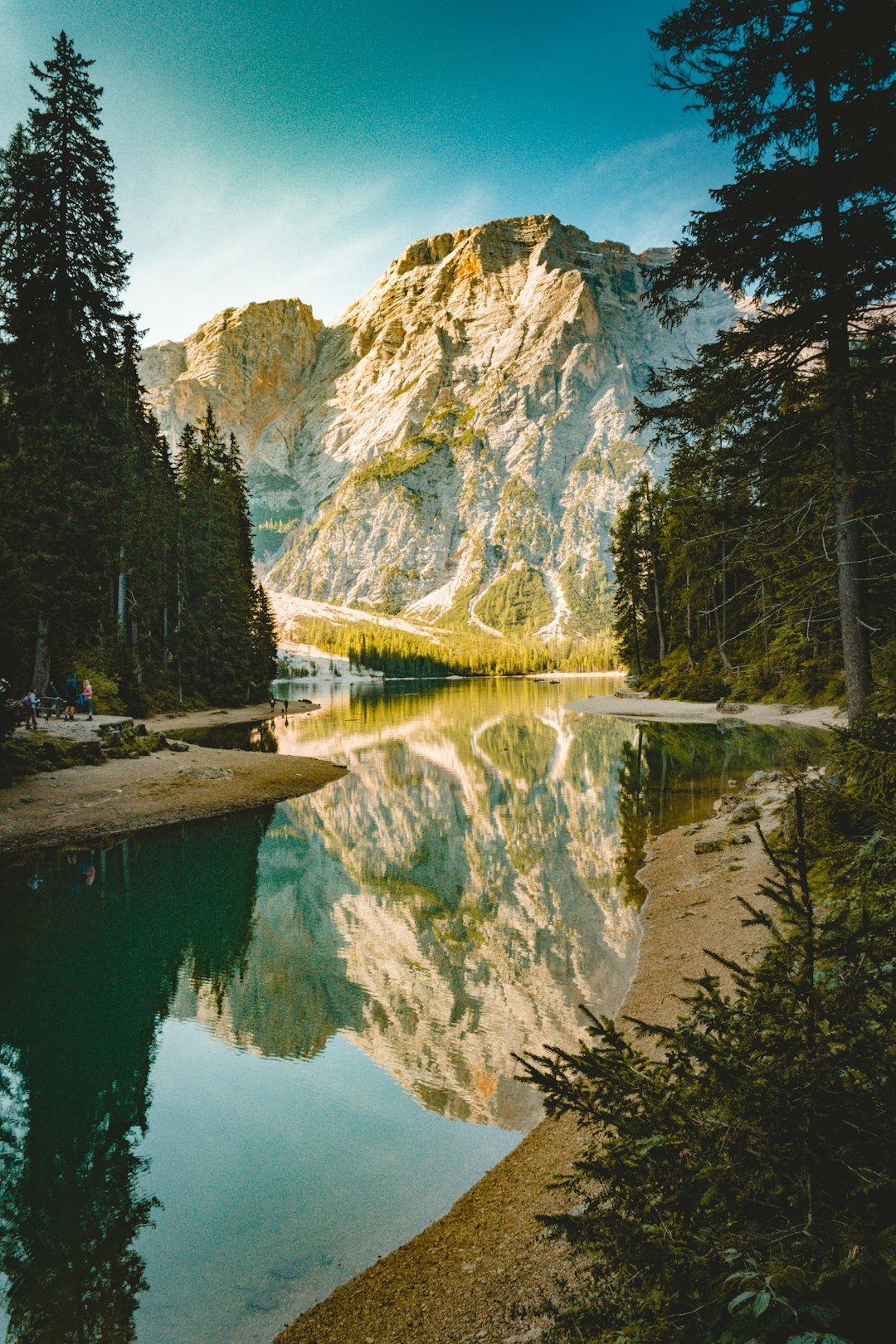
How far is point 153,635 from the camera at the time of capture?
5172cm

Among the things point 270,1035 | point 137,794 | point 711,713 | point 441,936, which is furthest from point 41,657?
point 711,713

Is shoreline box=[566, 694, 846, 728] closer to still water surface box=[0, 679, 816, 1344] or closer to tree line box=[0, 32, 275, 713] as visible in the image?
still water surface box=[0, 679, 816, 1344]

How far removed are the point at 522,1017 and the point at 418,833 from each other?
12.2m

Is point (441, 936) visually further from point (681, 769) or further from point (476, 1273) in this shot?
point (681, 769)

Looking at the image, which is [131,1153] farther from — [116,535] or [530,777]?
[116,535]

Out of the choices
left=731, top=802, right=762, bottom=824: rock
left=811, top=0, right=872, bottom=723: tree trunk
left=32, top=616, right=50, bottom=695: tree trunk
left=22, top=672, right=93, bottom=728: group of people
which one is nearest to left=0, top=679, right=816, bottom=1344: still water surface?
left=731, top=802, right=762, bottom=824: rock

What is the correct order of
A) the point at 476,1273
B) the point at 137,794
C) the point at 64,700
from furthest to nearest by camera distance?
the point at 64,700 < the point at 137,794 < the point at 476,1273

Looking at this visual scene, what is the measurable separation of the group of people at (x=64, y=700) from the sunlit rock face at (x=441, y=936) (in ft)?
35.9

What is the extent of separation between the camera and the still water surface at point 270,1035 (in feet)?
20.0

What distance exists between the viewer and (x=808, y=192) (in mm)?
9000

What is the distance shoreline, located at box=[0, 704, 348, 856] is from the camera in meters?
19.9

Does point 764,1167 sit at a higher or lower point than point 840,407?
lower

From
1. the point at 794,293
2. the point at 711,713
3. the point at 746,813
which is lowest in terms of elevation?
the point at 711,713

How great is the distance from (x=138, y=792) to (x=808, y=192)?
23498mm
